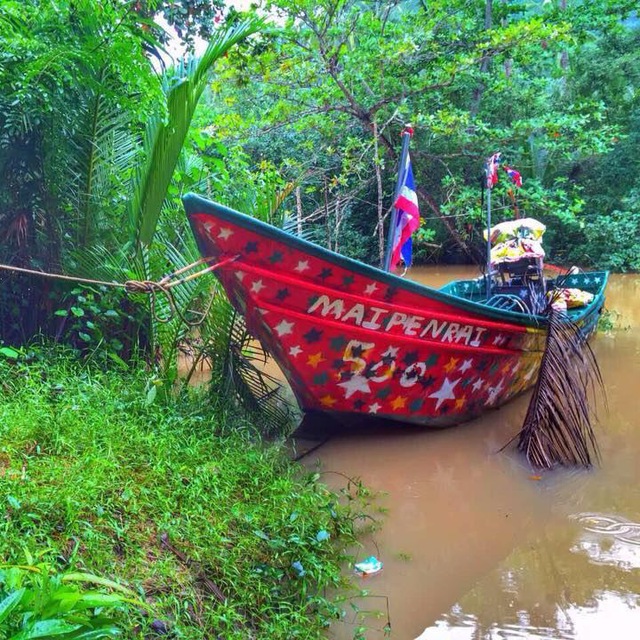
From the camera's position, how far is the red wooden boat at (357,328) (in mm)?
3037

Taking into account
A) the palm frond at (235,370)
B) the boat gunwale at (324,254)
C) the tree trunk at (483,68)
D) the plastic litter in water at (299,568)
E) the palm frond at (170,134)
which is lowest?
the plastic litter in water at (299,568)

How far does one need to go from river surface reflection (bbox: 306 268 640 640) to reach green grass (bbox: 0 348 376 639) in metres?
0.29

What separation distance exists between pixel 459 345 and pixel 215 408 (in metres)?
1.73

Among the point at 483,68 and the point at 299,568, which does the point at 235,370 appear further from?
the point at 483,68

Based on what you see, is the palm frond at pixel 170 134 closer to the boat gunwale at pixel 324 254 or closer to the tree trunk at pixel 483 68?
the boat gunwale at pixel 324 254

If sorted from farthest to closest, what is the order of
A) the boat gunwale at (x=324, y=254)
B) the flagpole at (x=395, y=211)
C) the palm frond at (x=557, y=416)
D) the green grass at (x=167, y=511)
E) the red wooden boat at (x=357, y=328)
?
1. the flagpole at (x=395, y=211)
2. the palm frond at (x=557, y=416)
3. the red wooden boat at (x=357, y=328)
4. the boat gunwale at (x=324, y=254)
5. the green grass at (x=167, y=511)

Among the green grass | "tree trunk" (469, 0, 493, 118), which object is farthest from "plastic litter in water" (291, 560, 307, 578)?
"tree trunk" (469, 0, 493, 118)

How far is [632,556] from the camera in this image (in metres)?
2.72

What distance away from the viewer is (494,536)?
2.98m

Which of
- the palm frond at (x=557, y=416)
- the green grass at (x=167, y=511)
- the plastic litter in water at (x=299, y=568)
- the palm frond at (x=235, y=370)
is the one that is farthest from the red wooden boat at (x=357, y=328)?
the plastic litter in water at (x=299, y=568)

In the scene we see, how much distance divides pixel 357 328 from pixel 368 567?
140cm

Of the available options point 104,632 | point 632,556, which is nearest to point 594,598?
point 632,556

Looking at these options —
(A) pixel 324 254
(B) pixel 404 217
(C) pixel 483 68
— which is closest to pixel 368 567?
(A) pixel 324 254

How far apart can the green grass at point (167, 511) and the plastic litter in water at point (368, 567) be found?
0.10 meters
